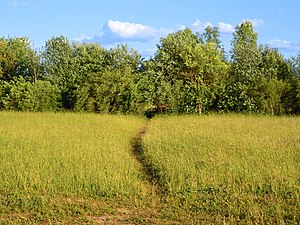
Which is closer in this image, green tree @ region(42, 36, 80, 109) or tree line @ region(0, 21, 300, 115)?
tree line @ region(0, 21, 300, 115)

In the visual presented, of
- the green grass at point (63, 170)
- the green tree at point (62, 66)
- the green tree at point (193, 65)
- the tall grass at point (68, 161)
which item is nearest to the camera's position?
the green grass at point (63, 170)

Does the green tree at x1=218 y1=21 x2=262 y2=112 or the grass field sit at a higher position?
the green tree at x1=218 y1=21 x2=262 y2=112

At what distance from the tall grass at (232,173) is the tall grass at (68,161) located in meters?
0.96

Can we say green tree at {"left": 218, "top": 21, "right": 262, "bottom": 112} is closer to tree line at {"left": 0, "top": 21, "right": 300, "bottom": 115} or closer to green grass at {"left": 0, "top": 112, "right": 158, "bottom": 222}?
tree line at {"left": 0, "top": 21, "right": 300, "bottom": 115}

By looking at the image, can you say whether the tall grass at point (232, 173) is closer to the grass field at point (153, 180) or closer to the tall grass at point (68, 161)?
the grass field at point (153, 180)

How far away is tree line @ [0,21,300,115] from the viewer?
90.9 ft

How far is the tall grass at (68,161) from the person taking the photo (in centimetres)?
905

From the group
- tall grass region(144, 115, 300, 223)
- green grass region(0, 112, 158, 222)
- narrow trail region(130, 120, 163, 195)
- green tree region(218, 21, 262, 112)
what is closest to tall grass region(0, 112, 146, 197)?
green grass region(0, 112, 158, 222)

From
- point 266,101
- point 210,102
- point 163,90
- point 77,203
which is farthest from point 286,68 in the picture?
point 77,203

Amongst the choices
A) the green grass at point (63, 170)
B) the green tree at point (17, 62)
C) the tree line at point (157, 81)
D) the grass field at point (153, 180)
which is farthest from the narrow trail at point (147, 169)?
the green tree at point (17, 62)

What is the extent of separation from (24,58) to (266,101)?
19738 millimetres

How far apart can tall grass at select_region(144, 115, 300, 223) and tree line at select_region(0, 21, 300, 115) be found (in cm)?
1240

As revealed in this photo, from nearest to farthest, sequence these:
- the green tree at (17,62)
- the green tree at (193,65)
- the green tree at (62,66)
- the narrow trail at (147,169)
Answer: the narrow trail at (147,169) < the green tree at (193,65) < the green tree at (62,66) < the green tree at (17,62)

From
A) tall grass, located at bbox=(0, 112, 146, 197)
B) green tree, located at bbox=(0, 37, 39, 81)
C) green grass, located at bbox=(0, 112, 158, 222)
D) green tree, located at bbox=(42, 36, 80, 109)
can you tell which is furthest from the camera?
green tree, located at bbox=(0, 37, 39, 81)
